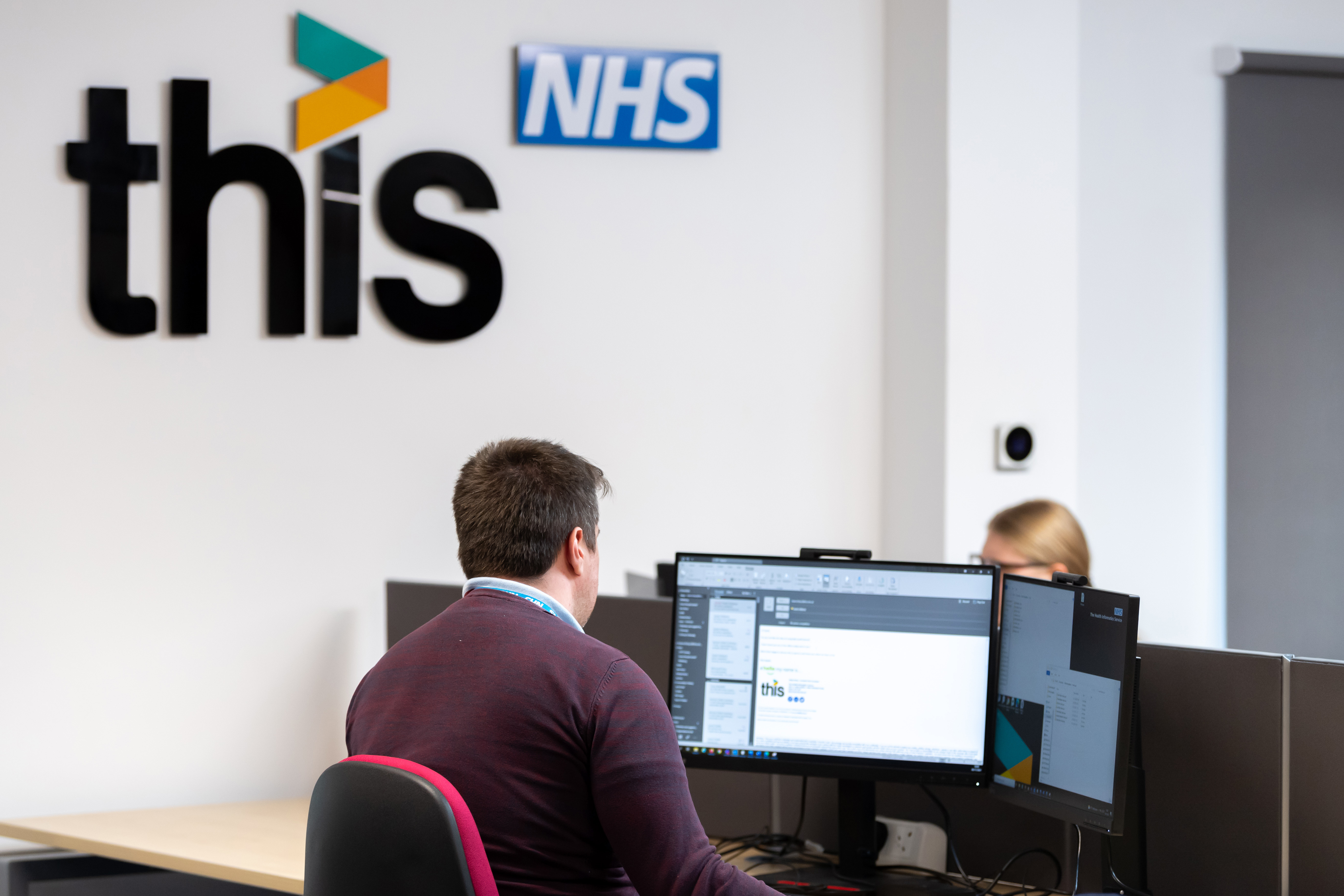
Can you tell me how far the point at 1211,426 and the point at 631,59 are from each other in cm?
196

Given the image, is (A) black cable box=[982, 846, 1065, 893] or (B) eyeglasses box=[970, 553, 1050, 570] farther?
(B) eyeglasses box=[970, 553, 1050, 570]

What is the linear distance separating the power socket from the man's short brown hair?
0.81 m

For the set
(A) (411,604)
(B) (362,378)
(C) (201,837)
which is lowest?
(C) (201,837)

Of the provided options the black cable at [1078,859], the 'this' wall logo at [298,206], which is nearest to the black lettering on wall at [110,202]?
the 'this' wall logo at [298,206]

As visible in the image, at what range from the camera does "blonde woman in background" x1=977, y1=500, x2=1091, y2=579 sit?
8.01 ft

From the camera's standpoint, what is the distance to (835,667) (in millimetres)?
1770

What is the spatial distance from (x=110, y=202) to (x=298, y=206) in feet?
1.40

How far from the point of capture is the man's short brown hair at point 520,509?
1434mm

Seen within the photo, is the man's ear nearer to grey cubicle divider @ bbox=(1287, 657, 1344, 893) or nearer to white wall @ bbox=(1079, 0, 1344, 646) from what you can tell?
grey cubicle divider @ bbox=(1287, 657, 1344, 893)

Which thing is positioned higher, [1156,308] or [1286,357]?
[1156,308]

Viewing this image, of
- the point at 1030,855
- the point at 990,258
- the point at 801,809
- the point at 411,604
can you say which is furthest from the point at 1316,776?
the point at 411,604

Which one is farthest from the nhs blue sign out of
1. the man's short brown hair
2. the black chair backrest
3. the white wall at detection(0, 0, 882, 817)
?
the black chair backrest

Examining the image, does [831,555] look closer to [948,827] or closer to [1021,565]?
[948,827]

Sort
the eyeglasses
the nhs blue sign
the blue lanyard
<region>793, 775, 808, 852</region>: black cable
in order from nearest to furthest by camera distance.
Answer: the blue lanyard → <region>793, 775, 808, 852</region>: black cable → the eyeglasses → the nhs blue sign
